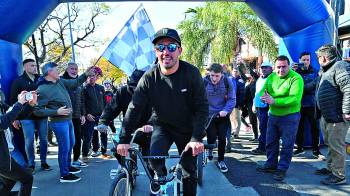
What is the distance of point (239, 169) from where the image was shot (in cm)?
656

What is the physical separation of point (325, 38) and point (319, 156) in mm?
2420

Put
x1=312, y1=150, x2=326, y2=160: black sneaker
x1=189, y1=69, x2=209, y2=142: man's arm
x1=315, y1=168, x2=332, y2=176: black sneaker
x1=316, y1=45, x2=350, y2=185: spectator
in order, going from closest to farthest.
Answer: x1=189, y1=69, x2=209, y2=142: man's arm
x1=316, y1=45, x2=350, y2=185: spectator
x1=315, y1=168, x2=332, y2=176: black sneaker
x1=312, y1=150, x2=326, y2=160: black sneaker

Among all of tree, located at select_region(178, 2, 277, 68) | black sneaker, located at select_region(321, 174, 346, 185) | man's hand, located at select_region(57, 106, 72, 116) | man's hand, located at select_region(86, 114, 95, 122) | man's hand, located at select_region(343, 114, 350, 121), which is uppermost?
tree, located at select_region(178, 2, 277, 68)

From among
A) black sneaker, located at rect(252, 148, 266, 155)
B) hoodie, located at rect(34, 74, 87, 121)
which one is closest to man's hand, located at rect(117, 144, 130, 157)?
hoodie, located at rect(34, 74, 87, 121)

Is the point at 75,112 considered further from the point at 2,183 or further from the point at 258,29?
the point at 258,29

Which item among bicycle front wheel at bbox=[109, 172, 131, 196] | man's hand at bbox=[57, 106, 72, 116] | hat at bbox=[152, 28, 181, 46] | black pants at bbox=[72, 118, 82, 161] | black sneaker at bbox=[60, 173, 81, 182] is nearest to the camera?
bicycle front wheel at bbox=[109, 172, 131, 196]

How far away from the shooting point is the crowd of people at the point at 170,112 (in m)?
3.56

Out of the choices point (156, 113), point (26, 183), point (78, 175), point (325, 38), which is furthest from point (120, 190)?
point (325, 38)

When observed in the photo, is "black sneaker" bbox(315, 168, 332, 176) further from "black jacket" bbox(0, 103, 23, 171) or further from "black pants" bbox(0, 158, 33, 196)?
"black jacket" bbox(0, 103, 23, 171)

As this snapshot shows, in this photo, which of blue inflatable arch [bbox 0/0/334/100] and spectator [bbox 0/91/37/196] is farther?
blue inflatable arch [bbox 0/0/334/100]

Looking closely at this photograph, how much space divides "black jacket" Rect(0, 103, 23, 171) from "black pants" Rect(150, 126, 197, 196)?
1.41 metres

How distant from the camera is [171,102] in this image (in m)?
3.58

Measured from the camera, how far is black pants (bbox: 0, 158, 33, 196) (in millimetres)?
3826

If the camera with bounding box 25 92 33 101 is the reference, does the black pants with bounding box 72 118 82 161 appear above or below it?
below
